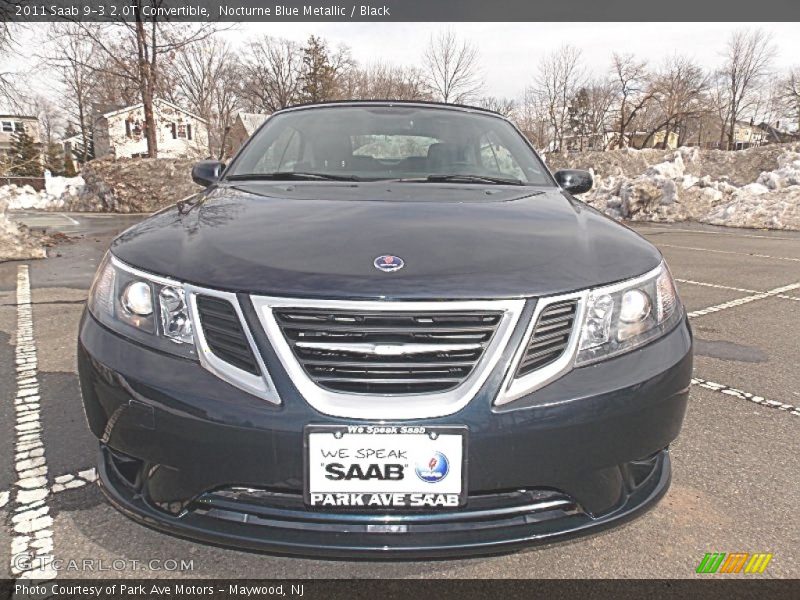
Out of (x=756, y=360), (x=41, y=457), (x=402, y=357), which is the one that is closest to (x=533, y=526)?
(x=402, y=357)

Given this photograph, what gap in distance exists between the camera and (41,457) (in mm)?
2357

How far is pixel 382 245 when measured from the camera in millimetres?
1676

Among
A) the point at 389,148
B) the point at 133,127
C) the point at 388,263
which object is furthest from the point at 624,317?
the point at 133,127

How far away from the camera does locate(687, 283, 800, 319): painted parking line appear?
4.86 m

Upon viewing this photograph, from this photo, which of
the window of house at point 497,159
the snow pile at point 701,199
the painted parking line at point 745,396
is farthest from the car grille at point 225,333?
the snow pile at point 701,199

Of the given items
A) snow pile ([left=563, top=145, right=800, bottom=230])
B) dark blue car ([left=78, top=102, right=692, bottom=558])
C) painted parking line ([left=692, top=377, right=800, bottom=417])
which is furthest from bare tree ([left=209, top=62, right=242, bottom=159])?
dark blue car ([left=78, top=102, right=692, bottom=558])

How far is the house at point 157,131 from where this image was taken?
88.5ft

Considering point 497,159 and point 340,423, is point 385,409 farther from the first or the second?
point 497,159

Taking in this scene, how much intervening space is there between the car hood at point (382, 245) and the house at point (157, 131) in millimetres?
23176

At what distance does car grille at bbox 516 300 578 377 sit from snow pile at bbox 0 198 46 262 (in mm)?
7637

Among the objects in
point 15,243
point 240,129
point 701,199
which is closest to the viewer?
point 15,243

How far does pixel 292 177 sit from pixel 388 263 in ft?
3.96

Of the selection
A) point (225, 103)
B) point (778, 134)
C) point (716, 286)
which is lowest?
point (716, 286)

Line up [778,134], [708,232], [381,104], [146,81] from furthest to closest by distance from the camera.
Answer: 1. [778,134]
2. [146,81]
3. [708,232]
4. [381,104]
